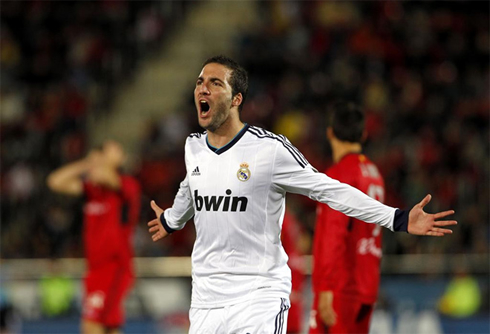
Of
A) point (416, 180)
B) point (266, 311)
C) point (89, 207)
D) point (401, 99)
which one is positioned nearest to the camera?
point (266, 311)

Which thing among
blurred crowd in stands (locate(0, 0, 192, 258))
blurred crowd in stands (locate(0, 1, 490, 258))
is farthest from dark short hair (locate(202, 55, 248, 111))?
blurred crowd in stands (locate(0, 0, 192, 258))

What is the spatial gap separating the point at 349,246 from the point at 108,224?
141 inches

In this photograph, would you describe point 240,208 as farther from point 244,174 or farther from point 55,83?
point 55,83

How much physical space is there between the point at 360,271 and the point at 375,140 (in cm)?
894

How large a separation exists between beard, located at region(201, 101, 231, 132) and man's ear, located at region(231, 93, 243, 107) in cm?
5

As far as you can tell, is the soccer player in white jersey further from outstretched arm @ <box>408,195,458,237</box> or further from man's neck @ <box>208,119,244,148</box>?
outstretched arm @ <box>408,195,458,237</box>

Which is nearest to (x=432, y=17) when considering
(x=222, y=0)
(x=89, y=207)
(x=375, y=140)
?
(x=375, y=140)

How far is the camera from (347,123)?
6.32m

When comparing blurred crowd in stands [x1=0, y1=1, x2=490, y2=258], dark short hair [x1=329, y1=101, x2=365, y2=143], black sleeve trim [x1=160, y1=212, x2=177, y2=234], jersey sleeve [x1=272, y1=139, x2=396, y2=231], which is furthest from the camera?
blurred crowd in stands [x1=0, y1=1, x2=490, y2=258]

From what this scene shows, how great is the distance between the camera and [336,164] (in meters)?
6.28

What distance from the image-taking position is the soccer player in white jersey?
457 centimetres

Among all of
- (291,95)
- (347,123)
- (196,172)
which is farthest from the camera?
(291,95)

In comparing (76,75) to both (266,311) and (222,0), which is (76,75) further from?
(266,311)

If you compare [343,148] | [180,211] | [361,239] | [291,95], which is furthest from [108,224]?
[291,95]
